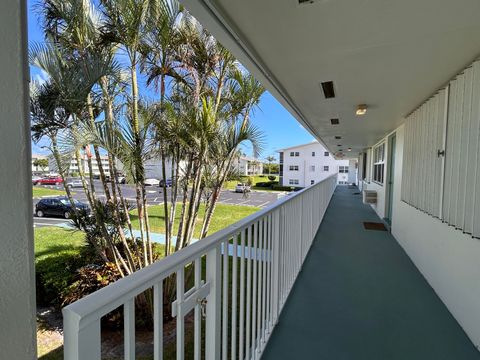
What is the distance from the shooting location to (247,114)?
427 cm

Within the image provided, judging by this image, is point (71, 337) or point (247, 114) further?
point (247, 114)

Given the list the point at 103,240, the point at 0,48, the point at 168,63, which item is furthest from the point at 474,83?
the point at 103,240

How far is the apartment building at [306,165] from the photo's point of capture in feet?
92.4

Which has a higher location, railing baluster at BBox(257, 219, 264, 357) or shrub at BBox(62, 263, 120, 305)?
railing baluster at BBox(257, 219, 264, 357)

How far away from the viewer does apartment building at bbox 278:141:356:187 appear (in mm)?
28172

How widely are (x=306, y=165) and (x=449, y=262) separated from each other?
27568mm

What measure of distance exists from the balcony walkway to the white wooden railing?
0.21 m

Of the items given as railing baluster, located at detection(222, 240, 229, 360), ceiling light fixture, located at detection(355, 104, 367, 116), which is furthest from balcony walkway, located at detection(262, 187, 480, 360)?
ceiling light fixture, located at detection(355, 104, 367, 116)

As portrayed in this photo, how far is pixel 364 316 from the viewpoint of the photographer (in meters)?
2.30

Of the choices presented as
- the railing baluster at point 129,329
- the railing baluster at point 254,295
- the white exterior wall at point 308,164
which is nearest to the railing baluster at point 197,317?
the railing baluster at point 129,329

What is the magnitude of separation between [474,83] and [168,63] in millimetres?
3740

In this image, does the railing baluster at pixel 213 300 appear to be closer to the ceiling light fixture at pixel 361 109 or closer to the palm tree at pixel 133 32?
the palm tree at pixel 133 32

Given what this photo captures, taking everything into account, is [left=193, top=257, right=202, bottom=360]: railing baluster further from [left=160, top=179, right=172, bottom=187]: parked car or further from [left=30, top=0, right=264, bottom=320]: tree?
[left=160, top=179, right=172, bottom=187]: parked car

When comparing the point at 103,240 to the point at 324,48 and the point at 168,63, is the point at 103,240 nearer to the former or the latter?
the point at 168,63
